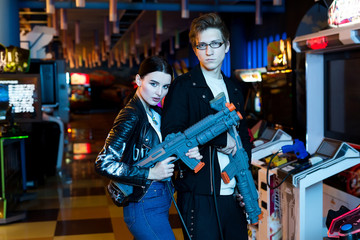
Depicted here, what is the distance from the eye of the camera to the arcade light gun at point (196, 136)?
5.92ft

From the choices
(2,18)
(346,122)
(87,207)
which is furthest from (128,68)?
(346,122)

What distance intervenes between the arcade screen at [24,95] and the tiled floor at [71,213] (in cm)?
87

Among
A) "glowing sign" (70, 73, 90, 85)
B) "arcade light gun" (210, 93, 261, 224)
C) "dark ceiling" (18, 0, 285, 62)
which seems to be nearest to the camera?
"arcade light gun" (210, 93, 261, 224)

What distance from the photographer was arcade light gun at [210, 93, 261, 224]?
1913 mm

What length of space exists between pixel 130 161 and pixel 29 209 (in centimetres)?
341

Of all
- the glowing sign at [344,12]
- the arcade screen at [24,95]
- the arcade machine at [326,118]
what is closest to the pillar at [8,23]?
the arcade screen at [24,95]

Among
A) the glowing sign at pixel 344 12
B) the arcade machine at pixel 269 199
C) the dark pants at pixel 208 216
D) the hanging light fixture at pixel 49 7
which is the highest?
the hanging light fixture at pixel 49 7

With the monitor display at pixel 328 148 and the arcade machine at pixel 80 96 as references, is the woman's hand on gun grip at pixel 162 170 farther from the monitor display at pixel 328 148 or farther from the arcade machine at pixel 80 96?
the arcade machine at pixel 80 96

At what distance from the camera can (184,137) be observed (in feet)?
5.98

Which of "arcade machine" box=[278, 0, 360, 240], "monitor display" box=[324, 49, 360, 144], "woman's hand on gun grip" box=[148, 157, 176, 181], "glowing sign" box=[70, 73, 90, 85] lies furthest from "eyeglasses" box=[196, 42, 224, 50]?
"glowing sign" box=[70, 73, 90, 85]

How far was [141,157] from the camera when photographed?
6.59 ft

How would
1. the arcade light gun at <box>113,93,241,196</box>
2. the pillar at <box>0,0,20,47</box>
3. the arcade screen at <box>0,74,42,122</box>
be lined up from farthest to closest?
the pillar at <box>0,0,20,47</box>
the arcade screen at <box>0,74,42,122</box>
the arcade light gun at <box>113,93,241,196</box>

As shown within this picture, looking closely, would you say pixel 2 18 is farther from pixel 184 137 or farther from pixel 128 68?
pixel 128 68

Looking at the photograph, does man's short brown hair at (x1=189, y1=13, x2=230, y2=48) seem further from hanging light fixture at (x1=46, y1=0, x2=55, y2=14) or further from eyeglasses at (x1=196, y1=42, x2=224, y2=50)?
hanging light fixture at (x1=46, y1=0, x2=55, y2=14)
